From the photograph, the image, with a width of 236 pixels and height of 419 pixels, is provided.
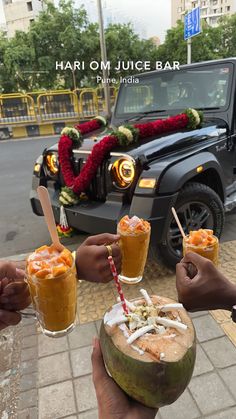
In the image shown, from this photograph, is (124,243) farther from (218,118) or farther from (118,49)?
(118,49)

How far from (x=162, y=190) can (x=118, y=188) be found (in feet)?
1.51

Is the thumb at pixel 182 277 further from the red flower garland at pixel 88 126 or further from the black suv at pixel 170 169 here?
the red flower garland at pixel 88 126

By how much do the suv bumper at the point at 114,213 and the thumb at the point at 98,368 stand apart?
67.9 inches

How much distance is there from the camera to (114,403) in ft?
3.16

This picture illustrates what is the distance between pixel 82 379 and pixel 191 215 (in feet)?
5.88

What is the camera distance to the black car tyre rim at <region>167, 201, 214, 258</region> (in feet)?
10.4

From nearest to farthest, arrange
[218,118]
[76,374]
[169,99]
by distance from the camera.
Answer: [76,374] → [218,118] → [169,99]

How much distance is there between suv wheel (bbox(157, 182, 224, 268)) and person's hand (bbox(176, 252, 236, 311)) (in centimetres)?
170

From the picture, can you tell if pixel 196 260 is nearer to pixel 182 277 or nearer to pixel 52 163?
pixel 182 277

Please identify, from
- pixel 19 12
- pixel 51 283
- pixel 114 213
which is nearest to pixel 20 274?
pixel 51 283

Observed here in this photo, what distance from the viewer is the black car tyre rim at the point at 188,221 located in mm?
3169

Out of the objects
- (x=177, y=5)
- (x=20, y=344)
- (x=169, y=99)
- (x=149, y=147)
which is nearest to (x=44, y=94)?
(x=169, y=99)

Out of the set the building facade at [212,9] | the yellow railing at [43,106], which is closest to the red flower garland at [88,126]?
the yellow railing at [43,106]

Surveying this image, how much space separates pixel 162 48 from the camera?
24391 millimetres
